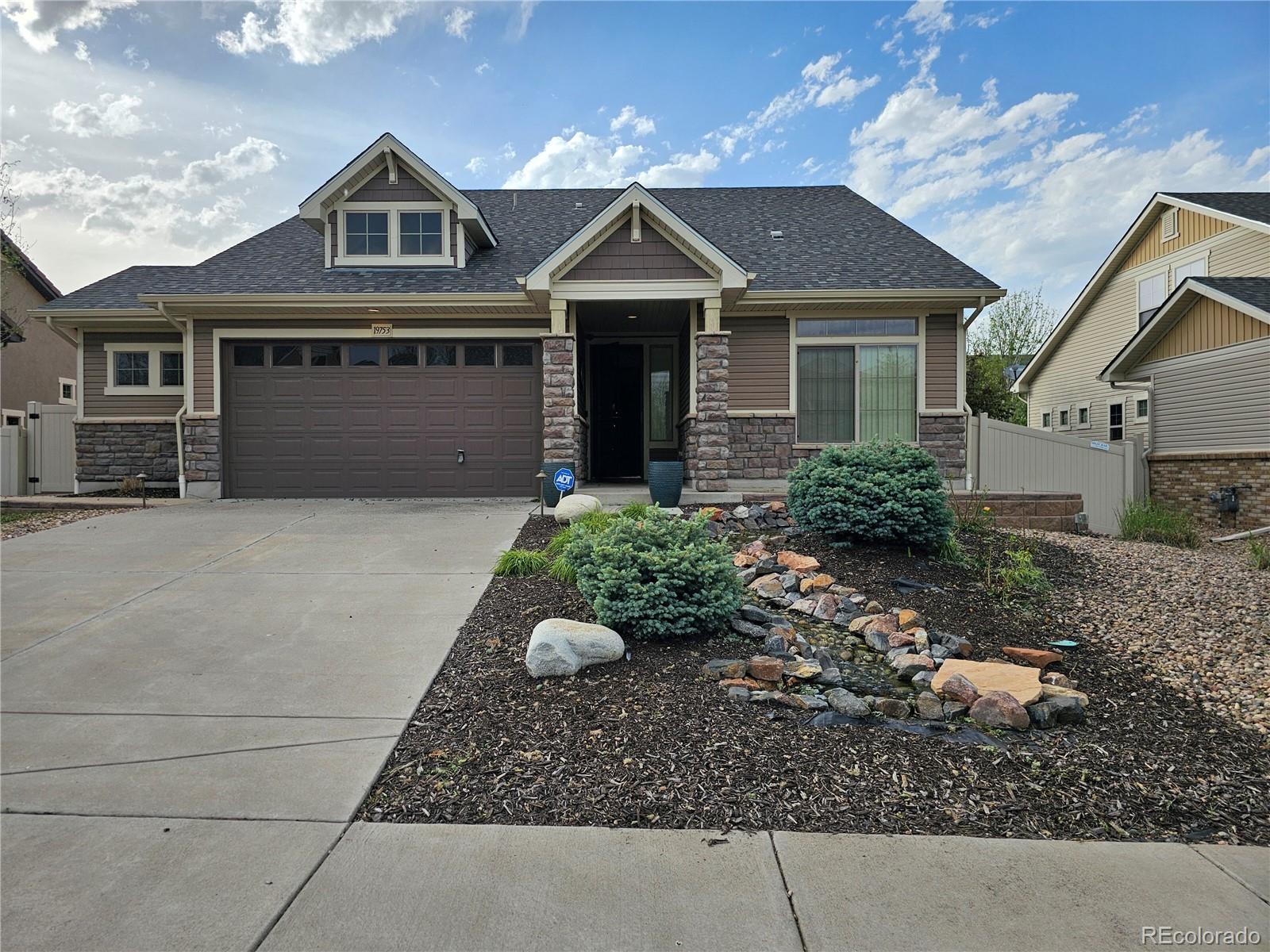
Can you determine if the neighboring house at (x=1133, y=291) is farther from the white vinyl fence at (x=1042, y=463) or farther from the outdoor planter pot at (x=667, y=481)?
the outdoor planter pot at (x=667, y=481)

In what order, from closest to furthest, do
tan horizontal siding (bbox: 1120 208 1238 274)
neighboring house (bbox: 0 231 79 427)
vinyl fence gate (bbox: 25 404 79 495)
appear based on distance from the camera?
vinyl fence gate (bbox: 25 404 79 495) → tan horizontal siding (bbox: 1120 208 1238 274) → neighboring house (bbox: 0 231 79 427)

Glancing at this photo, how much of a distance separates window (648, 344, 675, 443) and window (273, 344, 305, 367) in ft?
20.4

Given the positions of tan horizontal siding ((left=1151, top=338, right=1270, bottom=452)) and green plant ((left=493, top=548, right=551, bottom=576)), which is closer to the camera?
green plant ((left=493, top=548, right=551, bottom=576))

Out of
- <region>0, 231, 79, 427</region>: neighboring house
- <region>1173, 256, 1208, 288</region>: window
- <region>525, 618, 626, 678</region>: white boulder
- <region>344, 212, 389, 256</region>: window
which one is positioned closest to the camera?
<region>525, 618, 626, 678</region>: white boulder

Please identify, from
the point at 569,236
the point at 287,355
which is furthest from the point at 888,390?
the point at 287,355

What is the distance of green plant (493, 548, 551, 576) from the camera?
5.93 m

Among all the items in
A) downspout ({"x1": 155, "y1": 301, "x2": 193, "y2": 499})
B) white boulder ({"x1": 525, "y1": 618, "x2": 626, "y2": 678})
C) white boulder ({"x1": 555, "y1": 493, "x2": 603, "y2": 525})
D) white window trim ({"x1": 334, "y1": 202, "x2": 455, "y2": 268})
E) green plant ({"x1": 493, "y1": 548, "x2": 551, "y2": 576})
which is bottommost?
white boulder ({"x1": 525, "y1": 618, "x2": 626, "y2": 678})

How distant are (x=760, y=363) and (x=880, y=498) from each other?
17.7 feet

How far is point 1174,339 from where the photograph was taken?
546 inches

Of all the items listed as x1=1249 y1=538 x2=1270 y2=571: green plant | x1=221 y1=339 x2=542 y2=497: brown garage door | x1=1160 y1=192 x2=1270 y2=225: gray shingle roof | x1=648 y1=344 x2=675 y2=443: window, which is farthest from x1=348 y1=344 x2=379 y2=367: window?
x1=1160 y1=192 x2=1270 y2=225: gray shingle roof

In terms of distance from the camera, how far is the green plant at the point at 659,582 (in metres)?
4.25

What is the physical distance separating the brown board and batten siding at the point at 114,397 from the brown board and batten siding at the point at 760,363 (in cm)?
968

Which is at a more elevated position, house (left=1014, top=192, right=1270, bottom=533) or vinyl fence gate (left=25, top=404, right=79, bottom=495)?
house (left=1014, top=192, right=1270, bottom=533)

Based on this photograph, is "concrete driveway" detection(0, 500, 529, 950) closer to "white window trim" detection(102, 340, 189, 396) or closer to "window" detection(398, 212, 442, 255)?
"white window trim" detection(102, 340, 189, 396)
